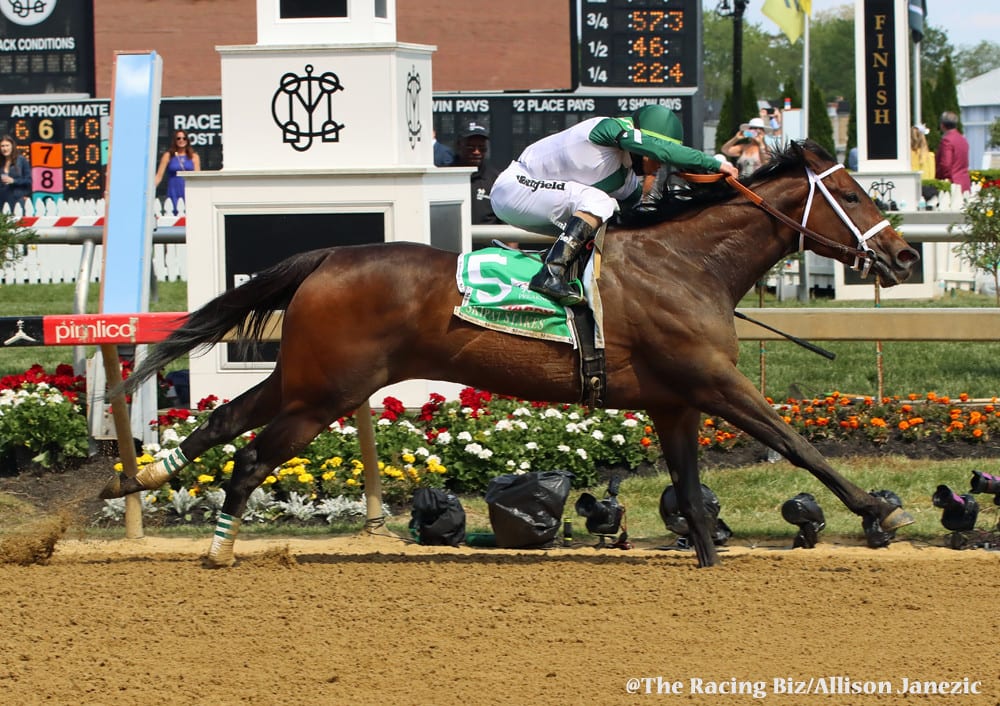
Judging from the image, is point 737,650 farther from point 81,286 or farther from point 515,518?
point 81,286

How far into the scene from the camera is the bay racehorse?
640 centimetres

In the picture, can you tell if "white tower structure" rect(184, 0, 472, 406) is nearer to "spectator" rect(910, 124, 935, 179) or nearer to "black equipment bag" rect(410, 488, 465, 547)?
"black equipment bag" rect(410, 488, 465, 547)

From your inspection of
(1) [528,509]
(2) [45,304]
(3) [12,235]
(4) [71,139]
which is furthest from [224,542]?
(4) [71,139]

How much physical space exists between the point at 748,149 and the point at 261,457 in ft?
33.4

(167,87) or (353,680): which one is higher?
(167,87)

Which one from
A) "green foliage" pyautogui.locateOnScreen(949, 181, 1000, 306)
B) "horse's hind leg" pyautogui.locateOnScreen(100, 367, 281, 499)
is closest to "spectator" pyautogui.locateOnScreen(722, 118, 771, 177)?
"green foliage" pyautogui.locateOnScreen(949, 181, 1000, 306)

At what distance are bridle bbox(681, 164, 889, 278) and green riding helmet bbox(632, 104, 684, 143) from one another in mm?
243

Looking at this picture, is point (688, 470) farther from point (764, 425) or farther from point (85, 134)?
point (85, 134)

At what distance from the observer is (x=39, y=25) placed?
23328 mm

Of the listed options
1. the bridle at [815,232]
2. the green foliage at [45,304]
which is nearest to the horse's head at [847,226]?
the bridle at [815,232]

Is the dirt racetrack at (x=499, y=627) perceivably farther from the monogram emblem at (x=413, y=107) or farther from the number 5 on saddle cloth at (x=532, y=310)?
the monogram emblem at (x=413, y=107)

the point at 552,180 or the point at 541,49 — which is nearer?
the point at 552,180

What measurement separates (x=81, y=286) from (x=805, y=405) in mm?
4562

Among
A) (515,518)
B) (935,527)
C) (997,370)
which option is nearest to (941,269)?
(997,370)
